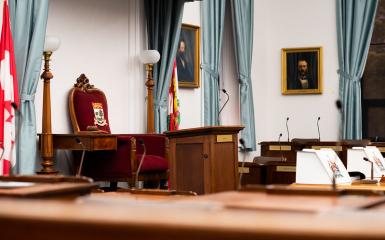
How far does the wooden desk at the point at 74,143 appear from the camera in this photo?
817 centimetres

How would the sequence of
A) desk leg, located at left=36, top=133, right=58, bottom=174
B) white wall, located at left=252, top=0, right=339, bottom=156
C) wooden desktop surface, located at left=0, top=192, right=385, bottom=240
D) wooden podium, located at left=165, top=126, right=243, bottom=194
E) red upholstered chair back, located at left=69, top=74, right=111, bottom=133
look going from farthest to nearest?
white wall, located at left=252, top=0, right=339, bottom=156
red upholstered chair back, located at left=69, top=74, right=111, bottom=133
desk leg, located at left=36, top=133, right=58, bottom=174
wooden podium, located at left=165, top=126, right=243, bottom=194
wooden desktop surface, located at left=0, top=192, right=385, bottom=240

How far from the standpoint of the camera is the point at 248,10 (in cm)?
1389

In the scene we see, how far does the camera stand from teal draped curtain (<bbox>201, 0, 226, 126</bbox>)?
1241 cm

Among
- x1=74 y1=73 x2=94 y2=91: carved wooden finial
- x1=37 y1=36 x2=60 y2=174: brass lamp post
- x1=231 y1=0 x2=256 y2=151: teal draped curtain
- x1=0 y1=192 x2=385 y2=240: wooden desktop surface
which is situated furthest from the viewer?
x1=231 y1=0 x2=256 y2=151: teal draped curtain

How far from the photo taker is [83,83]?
9398 mm

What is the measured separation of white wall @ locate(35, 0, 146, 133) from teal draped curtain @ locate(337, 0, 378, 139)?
4.99m

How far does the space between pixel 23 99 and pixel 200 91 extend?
5.06m

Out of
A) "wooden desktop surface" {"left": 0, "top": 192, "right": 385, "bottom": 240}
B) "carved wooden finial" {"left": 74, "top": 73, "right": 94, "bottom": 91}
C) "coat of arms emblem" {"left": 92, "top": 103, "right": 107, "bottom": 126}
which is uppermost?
"carved wooden finial" {"left": 74, "top": 73, "right": 94, "bottom": 91}

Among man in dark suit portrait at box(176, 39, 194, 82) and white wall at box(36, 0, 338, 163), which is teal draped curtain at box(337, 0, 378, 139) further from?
man in dark suit portrait at box(176, 39, 194, 82)

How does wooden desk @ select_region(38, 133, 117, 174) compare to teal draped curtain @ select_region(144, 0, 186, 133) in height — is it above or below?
below

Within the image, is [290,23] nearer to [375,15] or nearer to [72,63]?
[375,15]

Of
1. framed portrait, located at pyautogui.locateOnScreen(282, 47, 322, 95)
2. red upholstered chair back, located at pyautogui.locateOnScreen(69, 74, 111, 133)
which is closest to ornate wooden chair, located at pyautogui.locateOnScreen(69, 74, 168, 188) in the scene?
red upholstered chair back, located at pyautogui.locateOnScreen(69, 74, 111, 133)

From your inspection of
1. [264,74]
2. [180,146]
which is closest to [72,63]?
[180,146]

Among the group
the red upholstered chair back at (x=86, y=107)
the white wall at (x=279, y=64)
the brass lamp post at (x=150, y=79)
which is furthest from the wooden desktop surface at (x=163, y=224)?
the white wall at (x=279, y=64)
